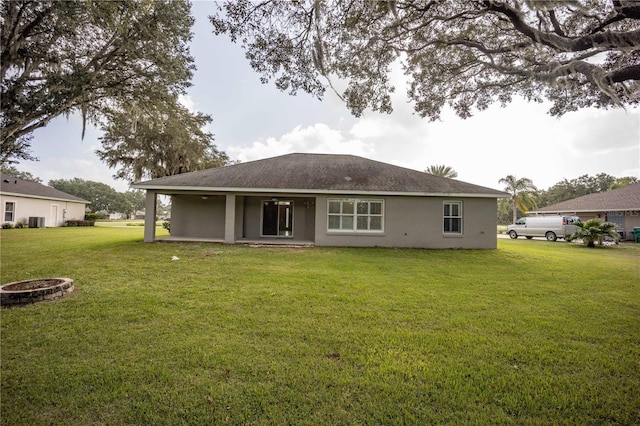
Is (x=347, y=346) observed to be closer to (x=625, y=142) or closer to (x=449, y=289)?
(x=449, y=289)

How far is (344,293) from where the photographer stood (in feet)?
18.4

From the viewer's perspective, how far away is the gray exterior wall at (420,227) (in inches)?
492

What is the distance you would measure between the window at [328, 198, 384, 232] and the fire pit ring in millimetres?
9180

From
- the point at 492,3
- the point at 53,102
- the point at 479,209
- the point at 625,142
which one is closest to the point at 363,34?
the point at 492,3

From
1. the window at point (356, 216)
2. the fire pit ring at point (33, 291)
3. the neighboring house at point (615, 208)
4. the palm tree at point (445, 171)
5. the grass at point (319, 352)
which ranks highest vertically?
the palm tree at point (445, 171)

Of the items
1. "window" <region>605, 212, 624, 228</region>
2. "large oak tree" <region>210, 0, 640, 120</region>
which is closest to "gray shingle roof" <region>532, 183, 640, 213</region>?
"window" <region>605, 212, 624, 228</region>

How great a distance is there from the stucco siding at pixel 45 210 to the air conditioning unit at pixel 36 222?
0.24 metres

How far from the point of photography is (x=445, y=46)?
724 cm

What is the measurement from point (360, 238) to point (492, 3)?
30.2 feet

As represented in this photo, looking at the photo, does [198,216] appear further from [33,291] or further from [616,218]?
[616,218]

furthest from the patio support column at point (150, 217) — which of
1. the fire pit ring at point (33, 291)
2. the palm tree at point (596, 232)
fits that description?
the palm tree at point (596, 232)

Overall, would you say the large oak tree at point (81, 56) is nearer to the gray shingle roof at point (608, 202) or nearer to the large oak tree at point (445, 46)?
the large oak tree at point (445, 46)

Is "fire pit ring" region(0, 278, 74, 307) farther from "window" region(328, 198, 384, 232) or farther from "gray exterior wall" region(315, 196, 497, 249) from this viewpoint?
"window" region(328, 198, 384, 232)

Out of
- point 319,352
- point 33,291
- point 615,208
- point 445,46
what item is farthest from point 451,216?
point 615,208
